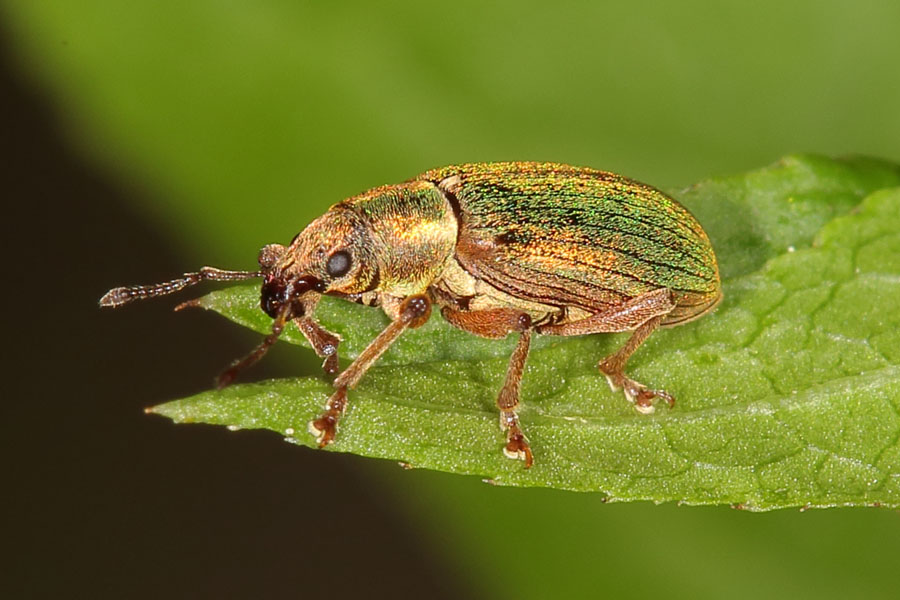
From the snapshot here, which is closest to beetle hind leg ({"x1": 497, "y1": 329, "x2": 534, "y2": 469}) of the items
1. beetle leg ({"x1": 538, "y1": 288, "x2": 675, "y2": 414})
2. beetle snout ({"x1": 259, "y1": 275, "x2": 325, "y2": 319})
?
beetle leg ({"x1": 538, "y1": 288, "x2": 675, "y2": 414})

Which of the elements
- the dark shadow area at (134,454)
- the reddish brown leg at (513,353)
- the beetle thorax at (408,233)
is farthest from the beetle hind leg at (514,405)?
the dark shadow area at (134,454)

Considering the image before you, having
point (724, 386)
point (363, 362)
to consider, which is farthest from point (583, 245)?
point (363, 362)

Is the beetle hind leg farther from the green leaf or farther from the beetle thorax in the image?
the beetle thorax

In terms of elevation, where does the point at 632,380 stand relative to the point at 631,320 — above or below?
below

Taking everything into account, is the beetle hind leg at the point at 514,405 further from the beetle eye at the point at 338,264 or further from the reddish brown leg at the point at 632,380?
the beetle eye at the point at 338,264

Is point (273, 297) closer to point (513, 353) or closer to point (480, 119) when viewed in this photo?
point (513, 353)

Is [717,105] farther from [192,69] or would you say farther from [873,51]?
[192,69]
